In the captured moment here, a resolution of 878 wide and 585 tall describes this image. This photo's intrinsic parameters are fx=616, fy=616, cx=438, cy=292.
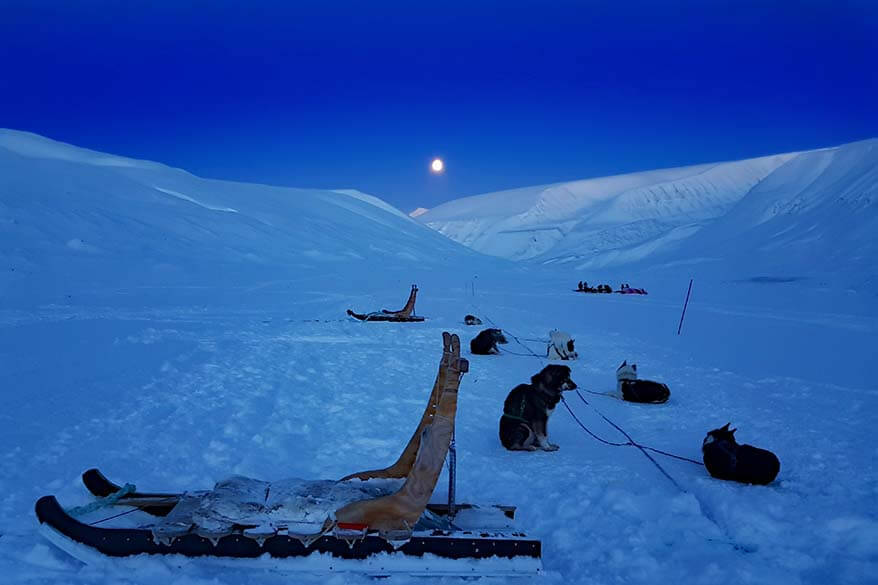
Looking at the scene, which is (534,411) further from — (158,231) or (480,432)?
(158,231)

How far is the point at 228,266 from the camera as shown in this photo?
34250 millimetres

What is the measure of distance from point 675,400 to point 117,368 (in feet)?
25.6

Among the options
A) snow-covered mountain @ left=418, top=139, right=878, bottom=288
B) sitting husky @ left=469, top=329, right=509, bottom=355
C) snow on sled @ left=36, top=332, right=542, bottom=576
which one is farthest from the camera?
snow-covered mountain @ left=418, top=139, right=878, bottom=288

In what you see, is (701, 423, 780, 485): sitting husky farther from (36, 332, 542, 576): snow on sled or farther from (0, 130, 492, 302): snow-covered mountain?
(0, 130, 492, 302): snow-covered mountain

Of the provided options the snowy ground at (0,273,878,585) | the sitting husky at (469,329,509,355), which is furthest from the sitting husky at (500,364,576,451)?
the sitting husky at (469,329,509,355)

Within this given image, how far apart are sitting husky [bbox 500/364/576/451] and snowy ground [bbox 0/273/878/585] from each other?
172mm

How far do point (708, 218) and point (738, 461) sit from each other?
104117 mm

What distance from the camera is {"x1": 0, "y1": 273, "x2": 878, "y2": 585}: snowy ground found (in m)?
3.76

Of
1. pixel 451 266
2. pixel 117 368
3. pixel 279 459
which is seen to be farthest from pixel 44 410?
pixel 451 266

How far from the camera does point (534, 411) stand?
589 centimetres

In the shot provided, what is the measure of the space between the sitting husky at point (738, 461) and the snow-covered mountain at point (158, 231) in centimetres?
1939

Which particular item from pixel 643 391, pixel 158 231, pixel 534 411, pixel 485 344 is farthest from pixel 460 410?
pixel 158 231

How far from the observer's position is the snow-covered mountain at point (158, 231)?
87.2ft

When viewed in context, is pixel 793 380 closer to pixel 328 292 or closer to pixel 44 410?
pixel 44 410
